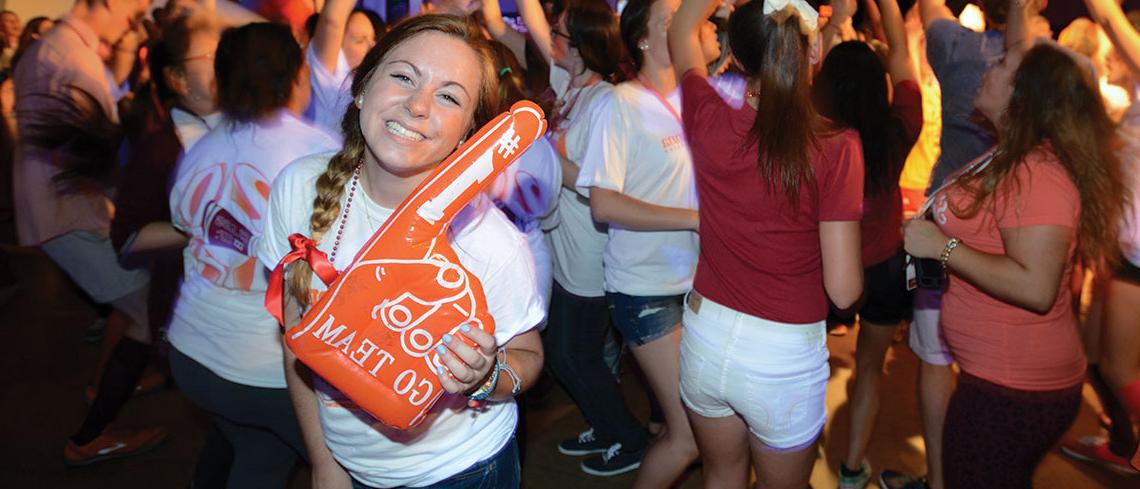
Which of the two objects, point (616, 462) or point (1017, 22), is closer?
point (1017, 22)

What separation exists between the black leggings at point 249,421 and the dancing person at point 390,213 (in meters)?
0.48

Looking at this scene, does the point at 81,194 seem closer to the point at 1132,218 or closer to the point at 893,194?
the point at 893,194

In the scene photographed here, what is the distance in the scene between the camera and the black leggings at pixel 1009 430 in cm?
218

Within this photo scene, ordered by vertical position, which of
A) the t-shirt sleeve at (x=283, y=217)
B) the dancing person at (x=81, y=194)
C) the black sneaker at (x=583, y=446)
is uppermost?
the t-shirt sleeve at (x=283, y=217)

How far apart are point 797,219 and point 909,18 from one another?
2.66 meters

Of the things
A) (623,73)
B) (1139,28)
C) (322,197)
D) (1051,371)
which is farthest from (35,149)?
(1139,28)

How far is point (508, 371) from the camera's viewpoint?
1.53 meters

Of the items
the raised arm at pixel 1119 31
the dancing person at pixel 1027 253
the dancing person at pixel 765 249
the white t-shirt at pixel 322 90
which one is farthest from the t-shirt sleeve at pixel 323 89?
the raised arm at pixel 1119 31

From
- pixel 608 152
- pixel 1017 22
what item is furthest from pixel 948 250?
pixel 1017 22

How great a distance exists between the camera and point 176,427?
12.7 ft

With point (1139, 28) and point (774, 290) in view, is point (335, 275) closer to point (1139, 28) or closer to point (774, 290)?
point (774, 290)

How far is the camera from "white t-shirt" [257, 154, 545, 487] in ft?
5.17

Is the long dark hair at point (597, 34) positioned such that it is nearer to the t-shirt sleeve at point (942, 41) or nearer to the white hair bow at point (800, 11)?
the white hair bow at point (800, 11)

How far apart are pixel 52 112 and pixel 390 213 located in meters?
2.14
